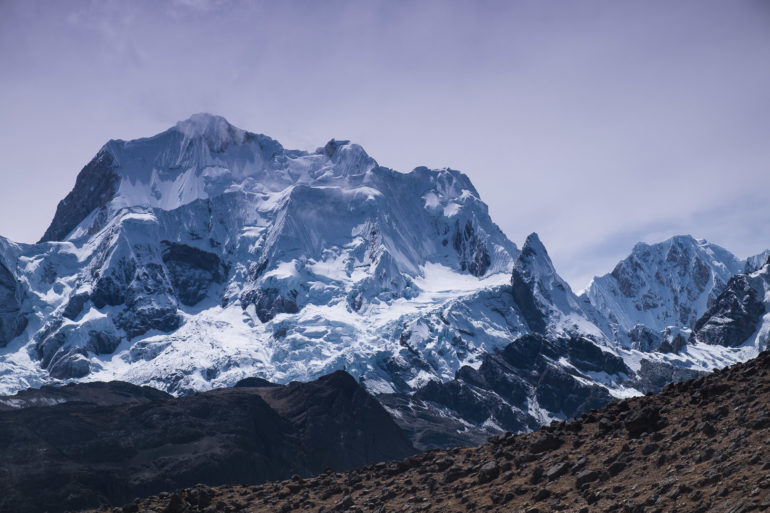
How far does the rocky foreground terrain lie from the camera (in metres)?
35.2

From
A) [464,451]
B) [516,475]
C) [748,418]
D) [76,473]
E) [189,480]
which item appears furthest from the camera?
[189,480]

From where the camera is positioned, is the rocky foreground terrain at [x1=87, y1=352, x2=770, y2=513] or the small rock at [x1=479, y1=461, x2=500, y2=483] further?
the small rock at [x1=479, y1=461, x2=500, y2=483]

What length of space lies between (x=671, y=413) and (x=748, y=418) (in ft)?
19.3

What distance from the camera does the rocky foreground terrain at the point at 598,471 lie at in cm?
3522

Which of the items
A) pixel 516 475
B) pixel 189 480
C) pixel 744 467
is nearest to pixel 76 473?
pixel 189 480

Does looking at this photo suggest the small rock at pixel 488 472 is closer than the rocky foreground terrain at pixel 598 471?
No

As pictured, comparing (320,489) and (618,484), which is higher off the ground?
(320,489)

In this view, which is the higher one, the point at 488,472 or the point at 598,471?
the point at 488,472

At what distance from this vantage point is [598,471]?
40188 millimetres

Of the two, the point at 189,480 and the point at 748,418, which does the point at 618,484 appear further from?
the point at 189,480

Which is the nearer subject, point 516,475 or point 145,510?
point 516,475

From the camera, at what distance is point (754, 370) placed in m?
48.0

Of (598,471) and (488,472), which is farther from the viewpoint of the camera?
(488,472)

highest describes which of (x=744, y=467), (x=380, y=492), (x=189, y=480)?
(x=189, y=480)
